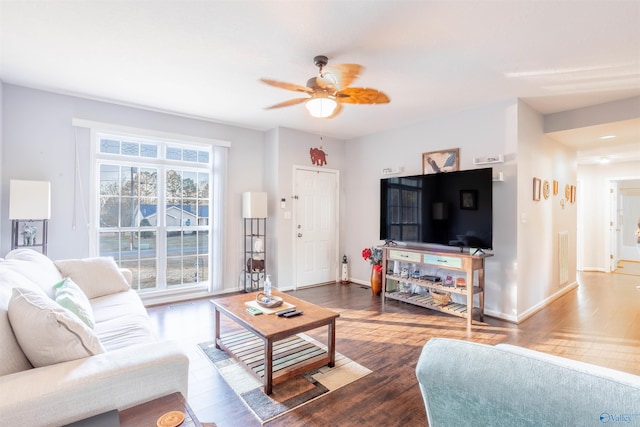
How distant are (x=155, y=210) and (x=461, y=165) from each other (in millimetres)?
4187

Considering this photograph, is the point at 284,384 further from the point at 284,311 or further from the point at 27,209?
the point at 27,209

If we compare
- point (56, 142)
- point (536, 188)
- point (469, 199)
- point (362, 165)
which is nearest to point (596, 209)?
point (536, 188)

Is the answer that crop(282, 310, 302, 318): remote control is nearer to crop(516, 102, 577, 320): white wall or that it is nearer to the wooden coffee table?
the wooden coffee table

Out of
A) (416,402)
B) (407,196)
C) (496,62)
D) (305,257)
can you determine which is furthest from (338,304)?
(496,62)

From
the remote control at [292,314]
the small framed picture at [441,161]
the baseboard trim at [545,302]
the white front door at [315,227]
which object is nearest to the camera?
the remote control at [292,314]

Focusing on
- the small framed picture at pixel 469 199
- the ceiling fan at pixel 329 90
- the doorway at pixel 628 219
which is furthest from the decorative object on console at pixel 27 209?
the doorway at pixel 628 219

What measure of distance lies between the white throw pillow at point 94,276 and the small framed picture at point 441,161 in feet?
13.0

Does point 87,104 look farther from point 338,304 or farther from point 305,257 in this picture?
point 338,304

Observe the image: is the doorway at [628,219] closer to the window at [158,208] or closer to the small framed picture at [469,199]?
the small framed picture at [469,199]

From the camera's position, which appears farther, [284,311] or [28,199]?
[28,199]

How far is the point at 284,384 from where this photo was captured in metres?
2.26

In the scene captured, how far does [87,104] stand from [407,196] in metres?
4.22

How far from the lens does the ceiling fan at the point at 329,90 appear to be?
246 cm

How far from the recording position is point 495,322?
3570 mm
